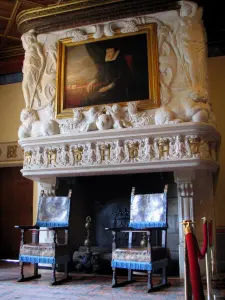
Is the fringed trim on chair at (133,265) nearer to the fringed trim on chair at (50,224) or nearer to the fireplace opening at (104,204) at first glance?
the fringed trim on chair at (50,224)

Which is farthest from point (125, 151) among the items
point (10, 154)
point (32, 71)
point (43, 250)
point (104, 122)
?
point (10, 154)

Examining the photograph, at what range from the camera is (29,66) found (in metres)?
6.07

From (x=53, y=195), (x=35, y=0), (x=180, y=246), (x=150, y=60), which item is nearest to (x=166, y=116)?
(x=150, y=60)

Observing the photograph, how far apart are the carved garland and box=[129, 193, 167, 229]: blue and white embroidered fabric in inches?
20.9

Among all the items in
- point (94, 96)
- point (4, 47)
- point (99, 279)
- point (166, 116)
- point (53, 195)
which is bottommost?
point (99, 279)

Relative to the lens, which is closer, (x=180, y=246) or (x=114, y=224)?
(x=180, y=246)

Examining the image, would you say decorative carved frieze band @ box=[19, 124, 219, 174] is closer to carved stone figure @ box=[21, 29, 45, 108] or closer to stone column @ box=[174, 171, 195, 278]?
stone column @ box=[174, 171, 195, 278]

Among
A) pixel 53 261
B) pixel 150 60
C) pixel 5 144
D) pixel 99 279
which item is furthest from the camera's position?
pixel 5 144

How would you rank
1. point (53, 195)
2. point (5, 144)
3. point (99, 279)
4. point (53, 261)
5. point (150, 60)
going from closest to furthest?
point (53, 261) → point (99, 279) → point (150, 60) → point (53, 195) → point (5, 144)

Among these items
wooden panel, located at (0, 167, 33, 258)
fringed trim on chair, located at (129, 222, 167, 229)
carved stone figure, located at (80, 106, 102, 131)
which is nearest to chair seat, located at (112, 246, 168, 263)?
fringed trim on chair, located at (129, 222, 167, 229)

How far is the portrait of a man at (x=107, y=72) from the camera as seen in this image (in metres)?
5.61

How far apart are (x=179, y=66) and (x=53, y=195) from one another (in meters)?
2.75

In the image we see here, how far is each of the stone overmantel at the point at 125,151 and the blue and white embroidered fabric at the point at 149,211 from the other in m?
0.42

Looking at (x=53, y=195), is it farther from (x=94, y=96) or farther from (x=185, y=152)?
(x=185, y=152)
